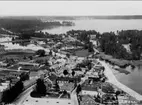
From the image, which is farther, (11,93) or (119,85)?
(119,85)

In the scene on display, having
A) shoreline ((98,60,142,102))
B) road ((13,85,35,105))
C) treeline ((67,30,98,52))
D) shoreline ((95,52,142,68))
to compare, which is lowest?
road ((13,85,35,105))

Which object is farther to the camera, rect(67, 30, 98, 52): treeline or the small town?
rect(67, 30, 98, 52): treeline

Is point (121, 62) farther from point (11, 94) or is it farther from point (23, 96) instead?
point (11, 94)

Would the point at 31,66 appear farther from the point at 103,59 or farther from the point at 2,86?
the point at 103,59

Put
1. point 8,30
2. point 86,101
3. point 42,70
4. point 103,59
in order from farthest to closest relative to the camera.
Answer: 1. point 8,30
2. point 103,59
3. point 42,70
4. point 86,101

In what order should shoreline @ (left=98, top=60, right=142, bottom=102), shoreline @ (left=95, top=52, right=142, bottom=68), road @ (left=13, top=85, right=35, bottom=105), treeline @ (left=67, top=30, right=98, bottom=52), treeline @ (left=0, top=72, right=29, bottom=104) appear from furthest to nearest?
1. treeline @ (left=67, top=30, right=98, bottom=52)
2. shoreline @ (left=95, top=52, right=142, bottom=68)
3. shoreline @ (left=98, top=60, right=142, bottom=102)
4. road @ (left=13, top=85, right=35, bottom=105)
5. treeline @ (left=0, top=72, right=29, bottom=104)

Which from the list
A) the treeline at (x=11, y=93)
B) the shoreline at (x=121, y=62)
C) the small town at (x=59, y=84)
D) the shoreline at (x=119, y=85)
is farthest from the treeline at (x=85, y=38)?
the treeline at (x=11, y=93)

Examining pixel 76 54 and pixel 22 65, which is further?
pixel 76 54

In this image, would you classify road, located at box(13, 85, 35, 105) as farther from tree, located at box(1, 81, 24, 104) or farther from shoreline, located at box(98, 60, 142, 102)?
shoreline, located at box(98, 60, 142, 102)

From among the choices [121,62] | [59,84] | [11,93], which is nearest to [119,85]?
[59,84]

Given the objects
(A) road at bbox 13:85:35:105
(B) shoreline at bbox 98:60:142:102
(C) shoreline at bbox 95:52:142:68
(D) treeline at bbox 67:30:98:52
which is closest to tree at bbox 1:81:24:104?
(A) road at bbox 13:85:35:105

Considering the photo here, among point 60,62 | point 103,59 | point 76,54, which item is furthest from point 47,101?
point 76,54
